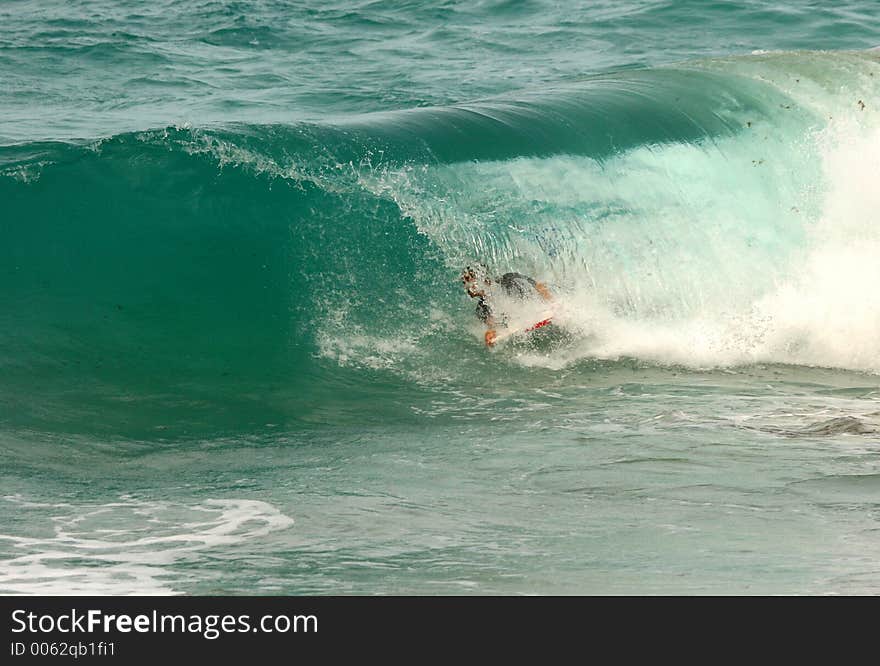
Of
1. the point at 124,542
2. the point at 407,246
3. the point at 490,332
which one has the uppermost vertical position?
the point at 407,246

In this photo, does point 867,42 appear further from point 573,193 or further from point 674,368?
point 674,368

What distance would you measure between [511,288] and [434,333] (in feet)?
2.56

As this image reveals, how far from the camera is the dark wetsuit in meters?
10.4

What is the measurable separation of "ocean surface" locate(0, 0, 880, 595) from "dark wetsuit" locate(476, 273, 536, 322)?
0.19 meters

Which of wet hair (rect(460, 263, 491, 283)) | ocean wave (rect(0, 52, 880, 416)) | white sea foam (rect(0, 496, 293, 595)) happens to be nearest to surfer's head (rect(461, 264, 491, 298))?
wet hair (rect(460, 263, 491, 283))

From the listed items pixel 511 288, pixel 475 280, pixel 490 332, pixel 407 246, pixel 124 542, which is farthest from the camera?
pixel 407 246

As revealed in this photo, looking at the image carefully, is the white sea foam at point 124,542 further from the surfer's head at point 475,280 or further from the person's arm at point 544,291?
the person's arm at point 544,291

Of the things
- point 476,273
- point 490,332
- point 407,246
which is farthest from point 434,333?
point 407,246

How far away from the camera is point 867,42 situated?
65.2 feet

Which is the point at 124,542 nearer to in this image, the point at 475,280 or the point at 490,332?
the point at 490,332

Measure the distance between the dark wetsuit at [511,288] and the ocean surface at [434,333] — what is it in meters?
0.19

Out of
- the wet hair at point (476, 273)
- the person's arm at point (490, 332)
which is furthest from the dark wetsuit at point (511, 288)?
the wet hair at point (476, 273)

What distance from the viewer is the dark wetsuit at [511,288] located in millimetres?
10414

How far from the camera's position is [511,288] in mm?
10406
